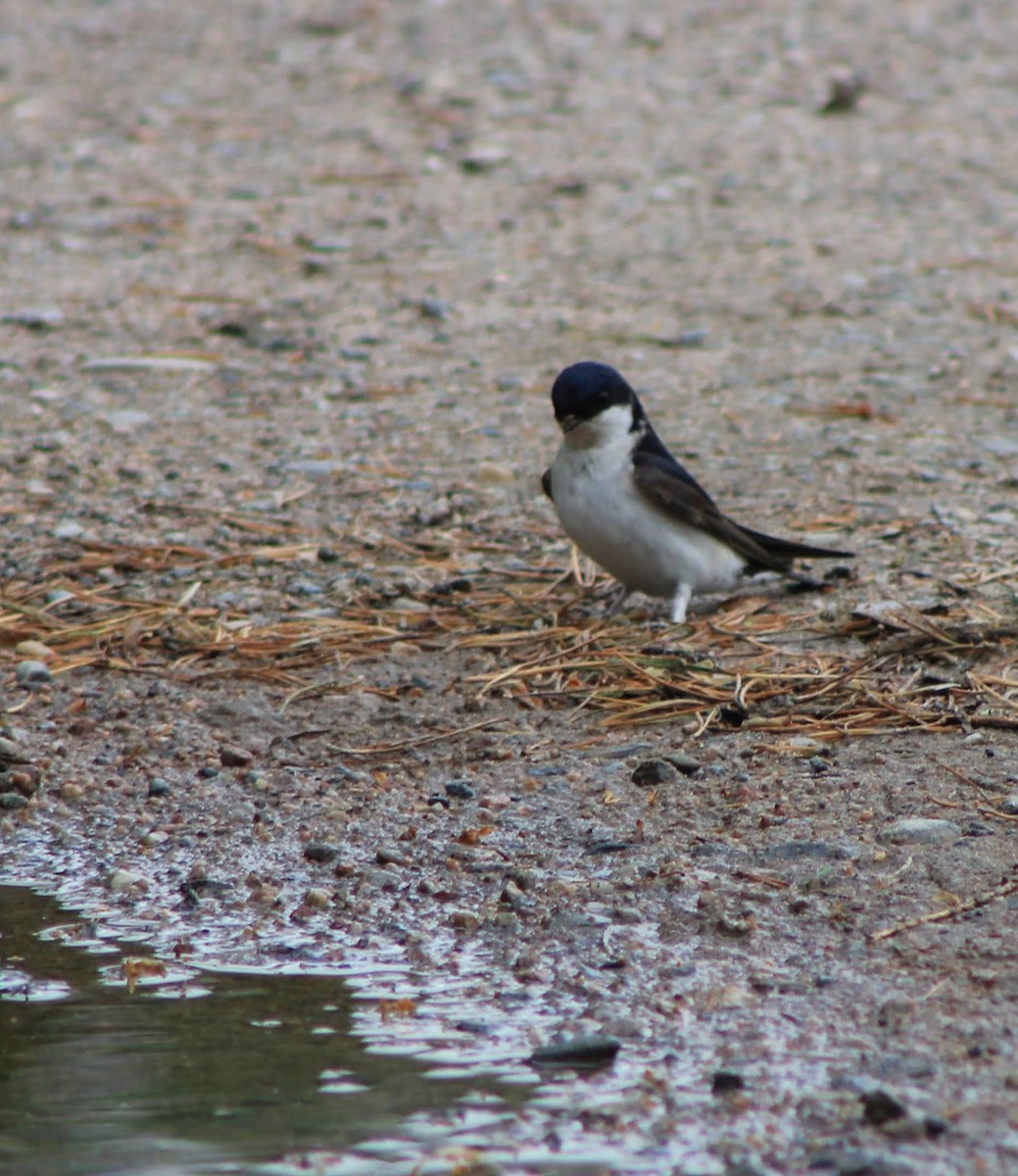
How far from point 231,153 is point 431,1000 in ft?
28.4

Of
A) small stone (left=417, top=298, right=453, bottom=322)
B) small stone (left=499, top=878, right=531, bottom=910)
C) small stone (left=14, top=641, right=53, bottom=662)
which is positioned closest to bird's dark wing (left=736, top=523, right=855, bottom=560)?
small stone (left=14, top=641, right=53, bottom=662)

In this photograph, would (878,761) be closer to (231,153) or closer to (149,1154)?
(149,1154)

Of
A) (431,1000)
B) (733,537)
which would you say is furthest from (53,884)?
(733,537)

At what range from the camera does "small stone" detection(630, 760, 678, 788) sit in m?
4.11

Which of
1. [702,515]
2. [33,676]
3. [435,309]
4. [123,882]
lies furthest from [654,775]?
[435,309]

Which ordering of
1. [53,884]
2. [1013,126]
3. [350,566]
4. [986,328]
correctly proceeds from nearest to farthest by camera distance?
[53,884] < [350,566] < [986,328] < [1013,126]

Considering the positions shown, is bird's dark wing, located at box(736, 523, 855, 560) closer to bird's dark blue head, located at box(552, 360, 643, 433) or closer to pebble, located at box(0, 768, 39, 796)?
bird's dark blue head, located at box(552, 360, 643, 433)

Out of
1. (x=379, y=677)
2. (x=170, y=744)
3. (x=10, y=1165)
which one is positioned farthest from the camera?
(x=379, y=677)

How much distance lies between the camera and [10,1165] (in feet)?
8.92

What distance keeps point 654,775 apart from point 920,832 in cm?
63

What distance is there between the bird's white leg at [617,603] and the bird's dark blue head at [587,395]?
46 centimetres

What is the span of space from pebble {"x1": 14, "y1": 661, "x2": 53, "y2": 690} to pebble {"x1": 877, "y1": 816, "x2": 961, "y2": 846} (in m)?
2.18

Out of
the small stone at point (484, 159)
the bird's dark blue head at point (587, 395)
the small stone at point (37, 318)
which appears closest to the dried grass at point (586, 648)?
the bird's dark blue head at point (587, 395)

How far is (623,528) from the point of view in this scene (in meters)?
5.19
